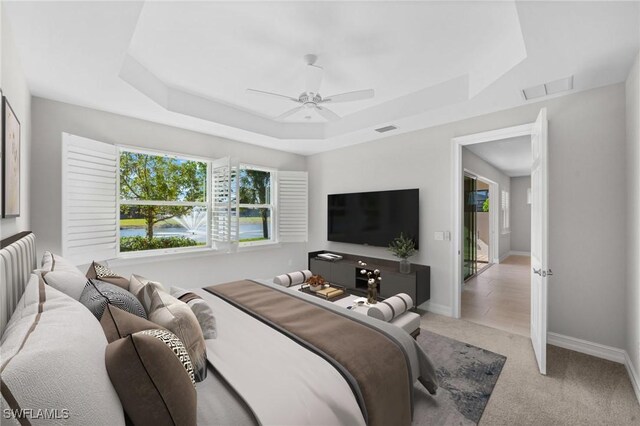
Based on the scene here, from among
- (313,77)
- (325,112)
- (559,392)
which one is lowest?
(559,392)

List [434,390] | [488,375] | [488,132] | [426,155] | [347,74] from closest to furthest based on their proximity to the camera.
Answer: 1. [434,390]
2. [488,375]
3. [347,74]
4. [488,132]
5. [426,155]

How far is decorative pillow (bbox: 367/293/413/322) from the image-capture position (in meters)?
2.27

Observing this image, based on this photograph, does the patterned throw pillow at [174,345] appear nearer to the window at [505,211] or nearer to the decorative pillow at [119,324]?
the decorative pillow at [119,324]

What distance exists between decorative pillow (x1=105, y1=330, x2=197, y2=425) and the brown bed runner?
0.74m

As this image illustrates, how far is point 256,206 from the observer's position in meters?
4.95

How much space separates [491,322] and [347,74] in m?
3.31

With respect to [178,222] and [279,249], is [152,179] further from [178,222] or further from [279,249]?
[279,249]

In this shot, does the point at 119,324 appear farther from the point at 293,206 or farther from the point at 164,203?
the point at 293,206

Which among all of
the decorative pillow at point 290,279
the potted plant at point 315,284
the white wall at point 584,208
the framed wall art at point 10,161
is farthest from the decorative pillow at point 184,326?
the white wall at point 584,208

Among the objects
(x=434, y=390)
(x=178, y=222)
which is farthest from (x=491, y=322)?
(x=178, y=222)

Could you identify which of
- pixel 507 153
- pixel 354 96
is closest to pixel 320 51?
pixel 354 96

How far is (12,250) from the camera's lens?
1278 millimetres

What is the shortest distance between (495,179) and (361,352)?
23.1 ft

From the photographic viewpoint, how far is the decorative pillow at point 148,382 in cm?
80
